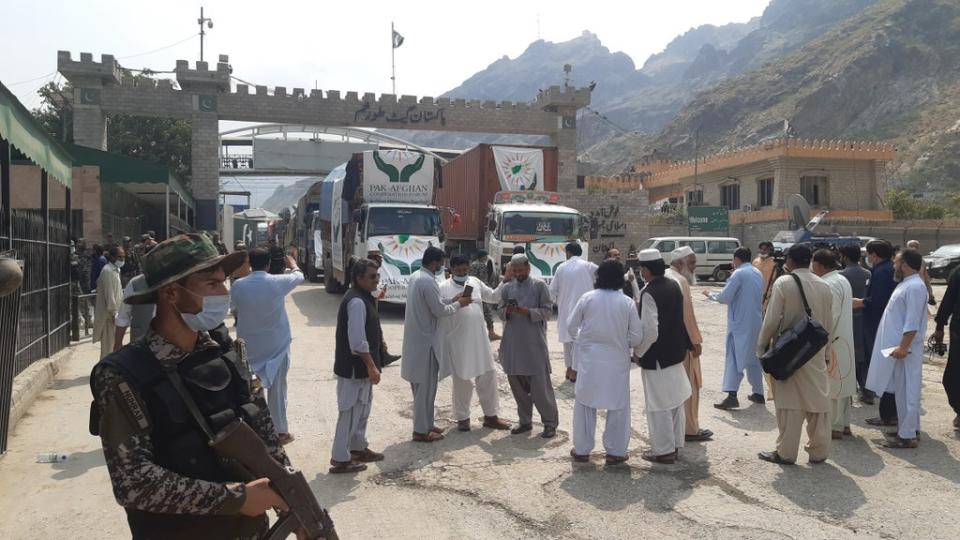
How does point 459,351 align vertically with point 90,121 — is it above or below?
below

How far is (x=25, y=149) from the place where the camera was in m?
5.48

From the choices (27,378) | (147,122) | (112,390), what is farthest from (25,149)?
(147,122)

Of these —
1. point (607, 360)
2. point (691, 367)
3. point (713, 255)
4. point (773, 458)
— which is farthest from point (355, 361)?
point (713, 255)

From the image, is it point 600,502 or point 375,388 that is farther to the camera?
point 375,388

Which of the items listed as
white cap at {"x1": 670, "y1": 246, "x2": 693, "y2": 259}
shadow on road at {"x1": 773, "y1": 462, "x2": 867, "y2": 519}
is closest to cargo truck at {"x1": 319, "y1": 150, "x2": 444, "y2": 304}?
white cap at {"x1": 670, "y1": 246, "x2": 693, "y2": 259}

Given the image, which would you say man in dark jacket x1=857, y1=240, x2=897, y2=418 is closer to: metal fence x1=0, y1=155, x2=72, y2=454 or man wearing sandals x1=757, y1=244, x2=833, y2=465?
man wearing sandals x1=757, y1=244, x2=833, y2=465

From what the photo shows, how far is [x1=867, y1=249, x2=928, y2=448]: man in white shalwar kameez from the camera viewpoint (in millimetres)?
5726

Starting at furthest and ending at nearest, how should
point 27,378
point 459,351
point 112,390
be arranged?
point 27,378 < point 459,351 < point 112,390

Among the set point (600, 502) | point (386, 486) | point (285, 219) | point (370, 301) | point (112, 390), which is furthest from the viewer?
point (285, 219)

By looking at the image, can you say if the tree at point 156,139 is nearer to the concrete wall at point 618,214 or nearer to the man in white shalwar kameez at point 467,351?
the concrete wall at point 618,214

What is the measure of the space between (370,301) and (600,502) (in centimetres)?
215

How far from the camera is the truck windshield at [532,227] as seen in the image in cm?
1547

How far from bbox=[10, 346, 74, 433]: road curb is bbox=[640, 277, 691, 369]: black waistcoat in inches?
213

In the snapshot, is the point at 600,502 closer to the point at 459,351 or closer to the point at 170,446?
the point at 459,351
